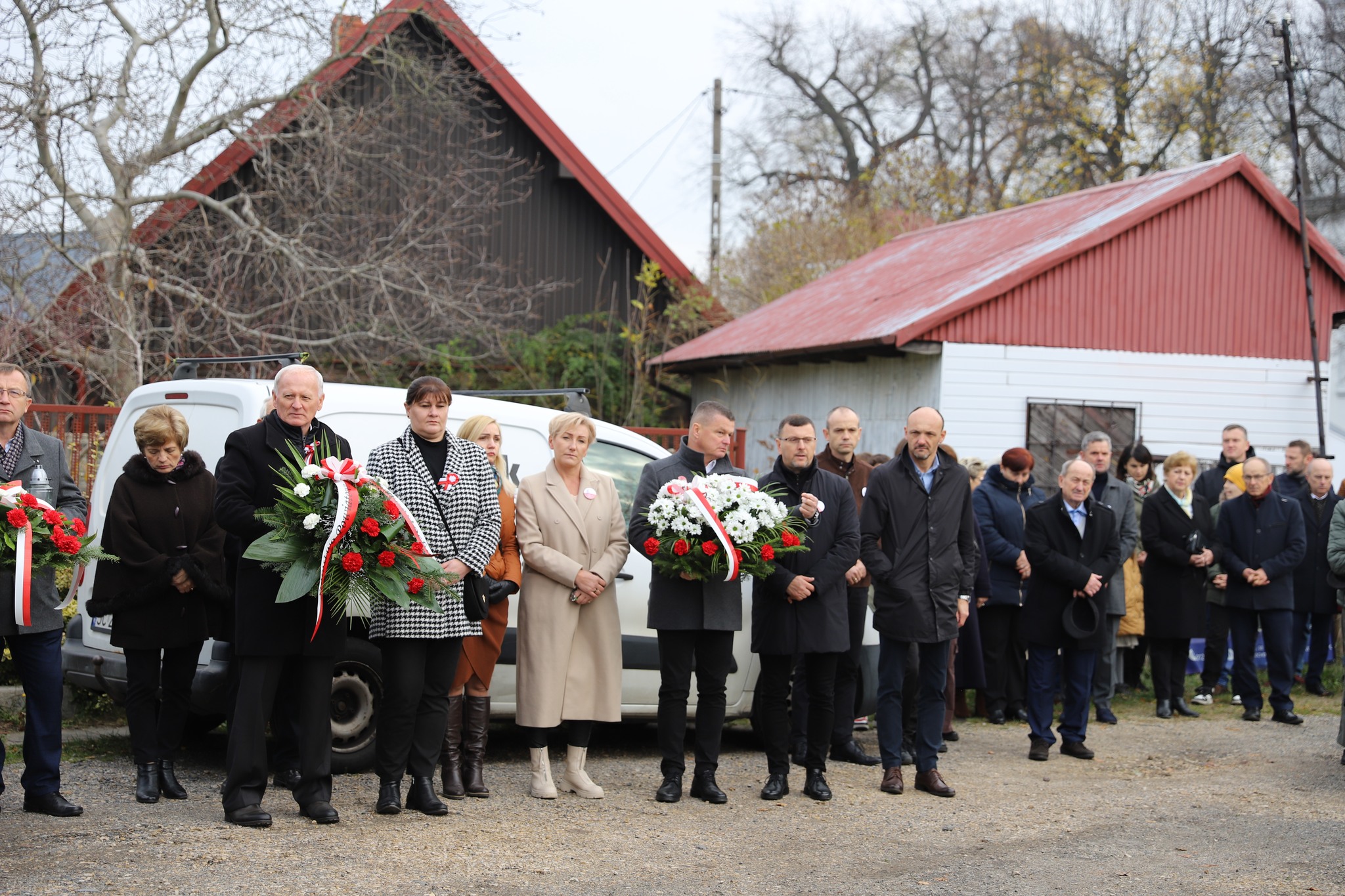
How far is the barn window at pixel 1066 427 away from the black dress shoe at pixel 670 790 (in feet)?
27.6

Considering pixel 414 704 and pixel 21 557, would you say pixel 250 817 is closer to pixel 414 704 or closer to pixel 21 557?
pixel 414 704

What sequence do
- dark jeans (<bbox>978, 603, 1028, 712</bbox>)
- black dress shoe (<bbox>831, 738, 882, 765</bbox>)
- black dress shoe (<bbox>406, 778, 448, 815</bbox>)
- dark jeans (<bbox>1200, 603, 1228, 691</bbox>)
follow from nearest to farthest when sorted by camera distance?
black dress shoe (<bbox>406, 778, 448, 815</bbox>) < black dress shoe (<bbox>831, 738, 882, 765</bbox>) < dark jeans (<bbox>978, 603, 1028, 712</bbox>) < dark jeans (<bbox>1200, 603, 1228, 691</bbox>)

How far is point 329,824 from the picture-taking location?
614 cm

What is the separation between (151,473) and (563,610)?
7.01ft

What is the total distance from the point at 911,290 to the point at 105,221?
942 cm

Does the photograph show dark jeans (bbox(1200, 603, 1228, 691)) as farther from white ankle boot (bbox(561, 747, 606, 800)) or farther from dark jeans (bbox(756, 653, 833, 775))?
white ankle boot (bbox(561, 747, 606, 800))

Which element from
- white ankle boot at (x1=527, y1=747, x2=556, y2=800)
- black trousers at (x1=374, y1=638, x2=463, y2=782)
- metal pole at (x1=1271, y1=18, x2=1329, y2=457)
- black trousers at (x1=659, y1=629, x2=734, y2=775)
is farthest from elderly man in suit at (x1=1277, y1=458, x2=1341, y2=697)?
black trousers at (x1=374, y1=638, x2=463, y2=782)

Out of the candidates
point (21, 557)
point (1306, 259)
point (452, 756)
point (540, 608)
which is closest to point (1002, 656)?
point (540, 608)

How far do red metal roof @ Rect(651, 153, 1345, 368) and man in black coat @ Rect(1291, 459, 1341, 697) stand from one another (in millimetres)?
3648

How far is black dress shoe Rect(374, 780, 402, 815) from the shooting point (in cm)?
637

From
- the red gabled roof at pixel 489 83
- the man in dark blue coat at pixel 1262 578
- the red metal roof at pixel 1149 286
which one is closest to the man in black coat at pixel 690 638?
the man in dark blue coat at pixel 1262 578

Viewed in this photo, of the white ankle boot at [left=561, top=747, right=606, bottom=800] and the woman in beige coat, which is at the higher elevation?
the woman in beige coat

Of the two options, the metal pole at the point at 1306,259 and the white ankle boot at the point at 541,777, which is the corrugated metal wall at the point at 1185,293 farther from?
the white ankle boot at the point at 541,777

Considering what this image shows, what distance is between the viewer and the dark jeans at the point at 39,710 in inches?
241
